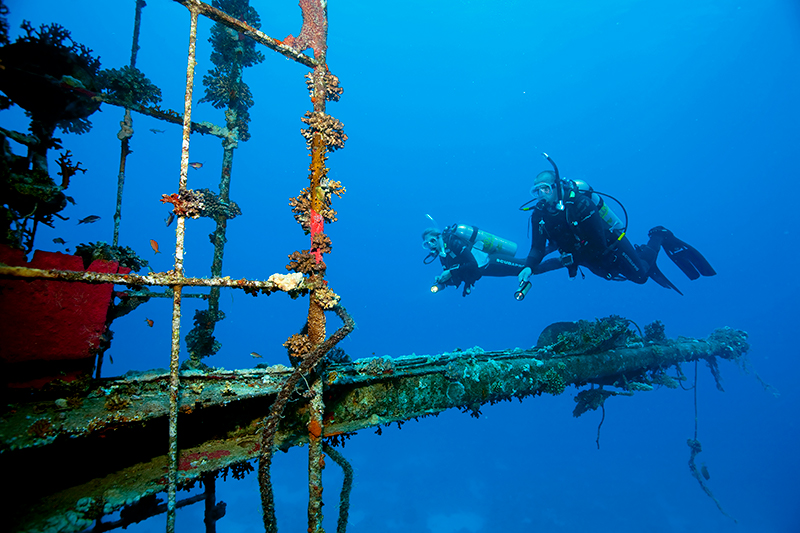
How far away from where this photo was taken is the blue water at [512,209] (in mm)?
29859

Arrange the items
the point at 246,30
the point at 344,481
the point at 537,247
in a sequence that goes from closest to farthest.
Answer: the point at 246,30 < the point at 344,481 < the point at 537,247

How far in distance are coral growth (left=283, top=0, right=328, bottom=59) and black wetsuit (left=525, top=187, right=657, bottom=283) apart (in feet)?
24.7

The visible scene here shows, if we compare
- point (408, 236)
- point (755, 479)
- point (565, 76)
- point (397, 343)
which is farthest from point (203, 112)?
point (755, 479)

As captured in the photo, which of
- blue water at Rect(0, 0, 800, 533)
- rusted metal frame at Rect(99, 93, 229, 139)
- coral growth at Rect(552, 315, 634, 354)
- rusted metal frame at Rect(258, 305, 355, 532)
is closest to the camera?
rusted metal frame at Rect(258, 305, 355, 532)

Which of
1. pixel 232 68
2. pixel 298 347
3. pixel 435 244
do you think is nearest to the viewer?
pixel 298 347

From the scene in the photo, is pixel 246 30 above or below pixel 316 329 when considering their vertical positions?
above

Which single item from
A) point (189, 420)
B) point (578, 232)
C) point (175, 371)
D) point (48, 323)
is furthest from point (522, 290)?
point (48, 323)

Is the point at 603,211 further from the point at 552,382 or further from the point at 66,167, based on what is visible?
the point at 66,167

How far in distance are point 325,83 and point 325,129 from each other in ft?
1.44

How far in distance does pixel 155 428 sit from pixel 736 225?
127815mm

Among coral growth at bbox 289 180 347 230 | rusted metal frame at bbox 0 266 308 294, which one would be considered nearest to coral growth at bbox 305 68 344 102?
coral growth at bbox 289 180 347 230

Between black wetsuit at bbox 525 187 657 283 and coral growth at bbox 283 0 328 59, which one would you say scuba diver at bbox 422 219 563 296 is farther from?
coral growth at bbox 283 0 328 59

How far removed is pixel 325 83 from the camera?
2.51 meters

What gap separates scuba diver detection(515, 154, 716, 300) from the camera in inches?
323
